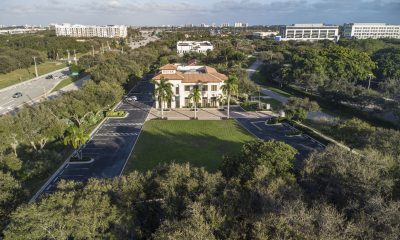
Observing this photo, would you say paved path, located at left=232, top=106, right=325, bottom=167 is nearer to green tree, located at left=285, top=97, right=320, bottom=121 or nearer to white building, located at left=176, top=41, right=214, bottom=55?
green tree, located at left=285, top=97, right=320, bottom=121

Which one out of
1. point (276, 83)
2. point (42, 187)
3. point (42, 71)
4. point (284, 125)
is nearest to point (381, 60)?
point (276, 83)

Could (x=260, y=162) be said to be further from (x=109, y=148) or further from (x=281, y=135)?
(x=109, y=148)

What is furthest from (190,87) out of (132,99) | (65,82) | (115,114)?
(65,82)

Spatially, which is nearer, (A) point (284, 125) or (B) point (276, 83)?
(A) point (284, 125)

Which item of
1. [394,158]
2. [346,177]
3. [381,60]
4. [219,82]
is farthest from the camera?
[381,60]

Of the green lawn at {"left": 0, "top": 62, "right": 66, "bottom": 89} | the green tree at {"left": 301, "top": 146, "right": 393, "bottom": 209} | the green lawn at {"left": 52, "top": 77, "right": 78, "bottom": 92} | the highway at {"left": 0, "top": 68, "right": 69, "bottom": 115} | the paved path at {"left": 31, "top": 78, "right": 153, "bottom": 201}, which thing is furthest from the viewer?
the green lawn at {"left": 0, "top": 62, "right": 66, "bottom": 89}

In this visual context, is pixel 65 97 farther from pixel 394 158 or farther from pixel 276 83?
pixel 276 83

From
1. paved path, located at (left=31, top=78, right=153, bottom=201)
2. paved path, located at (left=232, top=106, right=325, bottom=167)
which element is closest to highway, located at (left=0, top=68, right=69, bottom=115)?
paved path, located at (left=31, top=78, right=153, bottom=201)
